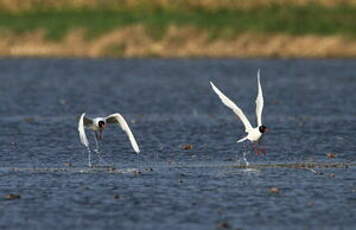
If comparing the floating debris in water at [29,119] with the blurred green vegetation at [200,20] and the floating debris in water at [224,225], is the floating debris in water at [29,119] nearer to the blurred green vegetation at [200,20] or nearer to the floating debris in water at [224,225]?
the floating debris in water at [224,225]

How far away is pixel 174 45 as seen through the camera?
58.9 metres

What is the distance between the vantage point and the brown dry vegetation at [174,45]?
189ft

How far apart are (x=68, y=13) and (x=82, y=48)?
4.71 meters

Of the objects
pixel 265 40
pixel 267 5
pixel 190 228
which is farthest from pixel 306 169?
pixel 267 5

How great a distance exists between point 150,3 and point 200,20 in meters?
5.74

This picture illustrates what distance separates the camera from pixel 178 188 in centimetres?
2031

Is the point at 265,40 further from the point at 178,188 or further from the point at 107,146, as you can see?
the point at 178,188

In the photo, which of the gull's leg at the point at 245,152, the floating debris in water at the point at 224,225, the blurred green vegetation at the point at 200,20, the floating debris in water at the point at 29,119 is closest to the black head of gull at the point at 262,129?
the gull's leg at the point at 245,152

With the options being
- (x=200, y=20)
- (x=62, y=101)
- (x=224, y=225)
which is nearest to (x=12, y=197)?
(x=224, y=225)

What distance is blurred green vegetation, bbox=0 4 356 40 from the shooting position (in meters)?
58.3

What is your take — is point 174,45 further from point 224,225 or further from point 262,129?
point 224,225

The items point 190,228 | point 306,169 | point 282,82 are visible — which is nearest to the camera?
point 190,228

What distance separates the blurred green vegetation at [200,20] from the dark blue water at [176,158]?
907 centimetres

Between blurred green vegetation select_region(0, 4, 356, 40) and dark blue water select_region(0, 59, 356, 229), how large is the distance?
9.07m
